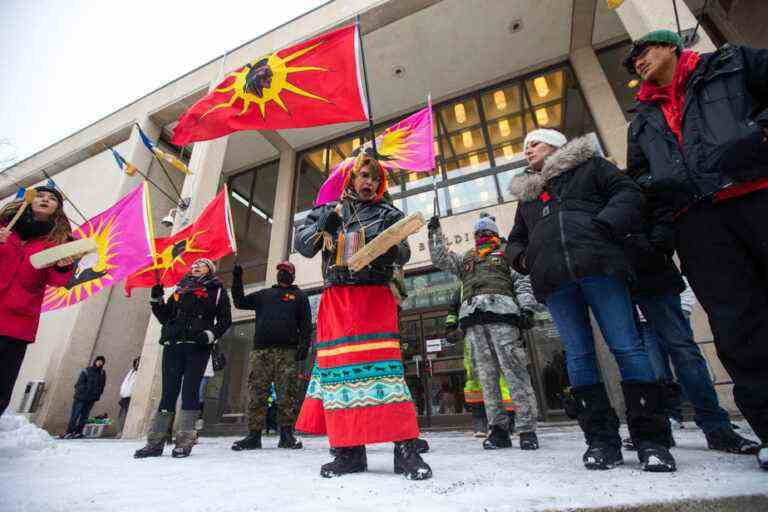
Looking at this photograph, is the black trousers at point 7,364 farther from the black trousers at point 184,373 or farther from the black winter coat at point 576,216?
the black winter coat at point 576,216

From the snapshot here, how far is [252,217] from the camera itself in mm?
11016

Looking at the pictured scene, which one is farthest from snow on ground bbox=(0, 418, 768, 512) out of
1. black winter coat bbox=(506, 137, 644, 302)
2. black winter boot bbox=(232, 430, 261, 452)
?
black winter boot bbox=(232, 430, 261, 452)

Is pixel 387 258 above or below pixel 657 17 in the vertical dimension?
below

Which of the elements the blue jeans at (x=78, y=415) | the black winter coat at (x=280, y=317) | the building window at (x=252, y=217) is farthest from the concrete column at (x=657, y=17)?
the blue jeans at (x=78, y=415)

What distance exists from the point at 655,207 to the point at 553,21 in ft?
27.1

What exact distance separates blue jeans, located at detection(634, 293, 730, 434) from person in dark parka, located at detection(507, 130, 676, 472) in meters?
0.69

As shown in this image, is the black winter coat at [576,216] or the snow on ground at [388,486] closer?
the snow on ground at [388,486]

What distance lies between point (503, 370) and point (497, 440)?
566mm

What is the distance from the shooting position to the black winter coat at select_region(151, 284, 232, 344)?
3.26 m

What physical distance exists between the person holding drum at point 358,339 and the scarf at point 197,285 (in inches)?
71.3

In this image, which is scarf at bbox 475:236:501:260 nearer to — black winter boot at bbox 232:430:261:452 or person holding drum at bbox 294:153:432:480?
person holding drum at bbox 294:153:432:480

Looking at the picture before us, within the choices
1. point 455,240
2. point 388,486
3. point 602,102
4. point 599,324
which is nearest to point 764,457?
point 599,324

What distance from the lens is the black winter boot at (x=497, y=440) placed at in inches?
111

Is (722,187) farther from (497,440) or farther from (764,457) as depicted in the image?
(497,440)
